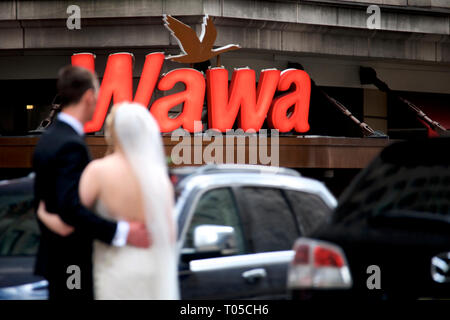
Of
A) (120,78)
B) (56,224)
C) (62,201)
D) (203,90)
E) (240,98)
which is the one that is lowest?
(56,224)

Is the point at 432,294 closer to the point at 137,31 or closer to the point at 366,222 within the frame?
the point at 366,222

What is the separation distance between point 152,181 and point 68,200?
451 millimetres

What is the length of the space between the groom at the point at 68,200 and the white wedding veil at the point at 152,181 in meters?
0.09

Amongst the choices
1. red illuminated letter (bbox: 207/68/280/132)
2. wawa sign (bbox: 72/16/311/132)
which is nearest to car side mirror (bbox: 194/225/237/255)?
wawa sign (bbox: 72/16/311/132)

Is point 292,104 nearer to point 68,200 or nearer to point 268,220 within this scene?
point 268,220

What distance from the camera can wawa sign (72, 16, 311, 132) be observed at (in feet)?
49.6

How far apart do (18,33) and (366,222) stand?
13.1 m

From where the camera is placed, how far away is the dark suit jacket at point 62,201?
13.2 feet

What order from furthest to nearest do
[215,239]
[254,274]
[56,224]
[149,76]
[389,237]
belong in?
[149,76]
[254,274]
[215,239]
[56,224]
[389,237]

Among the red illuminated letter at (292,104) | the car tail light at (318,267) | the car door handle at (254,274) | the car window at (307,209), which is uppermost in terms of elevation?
the red illuminated letter at (292,104)

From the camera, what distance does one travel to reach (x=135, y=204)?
3996 mm

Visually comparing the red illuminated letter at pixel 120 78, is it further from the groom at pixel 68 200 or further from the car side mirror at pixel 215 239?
the groom at pixel 68 200

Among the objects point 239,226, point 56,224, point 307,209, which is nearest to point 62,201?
point 56,224

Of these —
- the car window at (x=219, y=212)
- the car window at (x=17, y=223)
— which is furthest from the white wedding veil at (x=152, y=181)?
the car window at (x=17, y=223)
